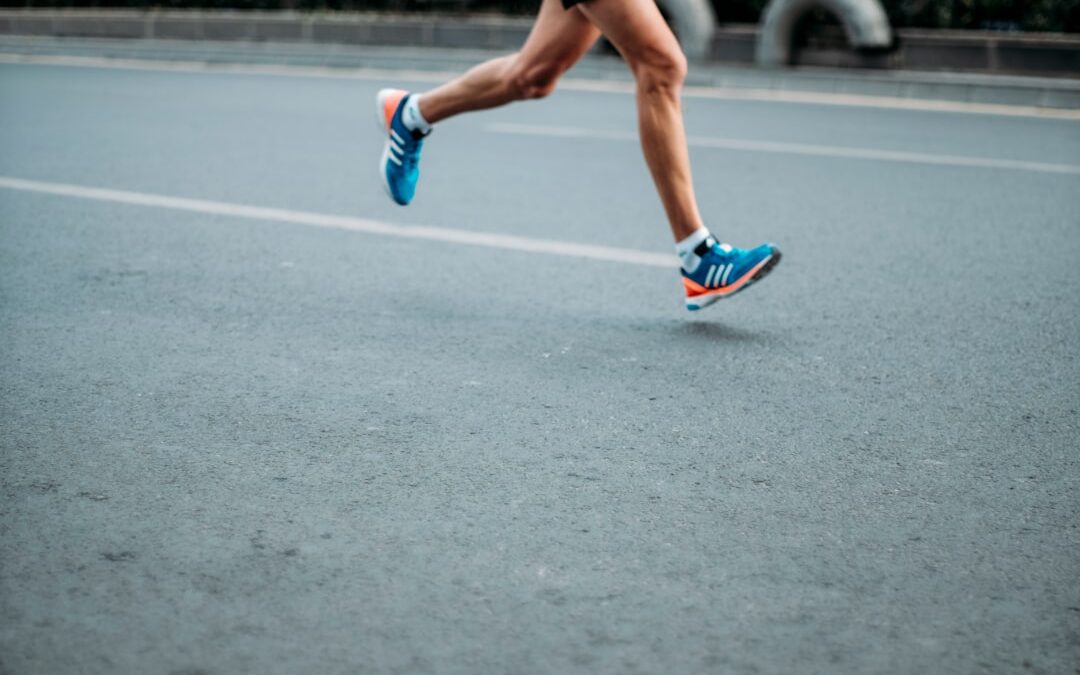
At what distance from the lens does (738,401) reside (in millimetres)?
3404

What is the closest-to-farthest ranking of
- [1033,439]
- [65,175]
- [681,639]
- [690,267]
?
[681,639] → [1033,439] → [690,267] → [65,175]

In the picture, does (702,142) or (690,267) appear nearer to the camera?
(690,267)

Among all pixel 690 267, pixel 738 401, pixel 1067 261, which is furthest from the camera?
pixel 1067 261

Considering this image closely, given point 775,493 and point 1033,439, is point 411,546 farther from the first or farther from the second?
point 1033,439

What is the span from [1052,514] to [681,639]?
968 mm

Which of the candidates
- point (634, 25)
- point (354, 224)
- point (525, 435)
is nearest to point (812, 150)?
point (354, 224)

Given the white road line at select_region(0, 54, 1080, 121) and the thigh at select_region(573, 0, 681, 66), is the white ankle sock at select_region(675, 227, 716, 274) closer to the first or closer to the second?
the thigh at select_region(573, 0, 681, 66)

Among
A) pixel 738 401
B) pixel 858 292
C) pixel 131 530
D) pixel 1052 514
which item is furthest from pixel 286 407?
pixel 858 292

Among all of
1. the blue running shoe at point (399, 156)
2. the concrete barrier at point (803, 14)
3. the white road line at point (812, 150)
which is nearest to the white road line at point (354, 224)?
the blue running shoe at point (399, 156)

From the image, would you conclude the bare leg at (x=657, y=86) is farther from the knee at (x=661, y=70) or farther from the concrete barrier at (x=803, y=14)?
the concrete barrier at (x=803, y=14)

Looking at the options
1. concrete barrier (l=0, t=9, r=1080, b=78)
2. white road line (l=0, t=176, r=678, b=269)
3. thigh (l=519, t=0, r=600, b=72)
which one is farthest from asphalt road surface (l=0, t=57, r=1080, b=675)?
concrete barrier (l=0, t=9, r=1080, b=78)

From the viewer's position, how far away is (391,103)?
16.0 feet

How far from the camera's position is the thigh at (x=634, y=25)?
411 cm

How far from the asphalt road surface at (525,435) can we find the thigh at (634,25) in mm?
826
